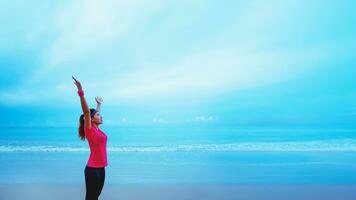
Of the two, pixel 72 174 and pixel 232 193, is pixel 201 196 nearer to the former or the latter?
pixel 232 193

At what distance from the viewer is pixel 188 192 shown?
7.18 meters

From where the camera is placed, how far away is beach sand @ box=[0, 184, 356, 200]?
22.6ft

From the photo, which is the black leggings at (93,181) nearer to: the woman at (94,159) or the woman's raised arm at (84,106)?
the woman at (94,159)

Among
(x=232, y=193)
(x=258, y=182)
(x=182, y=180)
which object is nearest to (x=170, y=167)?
(x=182, y=180)

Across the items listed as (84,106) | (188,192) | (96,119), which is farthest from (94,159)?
(188,192)

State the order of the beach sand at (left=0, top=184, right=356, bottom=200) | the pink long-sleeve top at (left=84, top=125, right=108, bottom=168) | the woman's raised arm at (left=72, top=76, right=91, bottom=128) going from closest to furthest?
the woman's raised arm at (left=72, top=76, right=91, bottom=128) → the pink long-sleeve top at (left=84, top=125, right=108, bottom=168) → the beach sand at (left=0, top=184, right=356, bottom=200)

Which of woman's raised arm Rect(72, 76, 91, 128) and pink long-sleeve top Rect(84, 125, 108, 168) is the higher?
woman's raised arm Rect(72, 76, 91, 128)

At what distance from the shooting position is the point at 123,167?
10609mm

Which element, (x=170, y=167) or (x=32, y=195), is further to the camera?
(x=170, y=167)

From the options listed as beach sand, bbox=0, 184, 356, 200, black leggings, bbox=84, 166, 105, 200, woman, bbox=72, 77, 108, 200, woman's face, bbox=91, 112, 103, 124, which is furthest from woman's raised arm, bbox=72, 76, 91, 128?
beach sand, bbox=0, 184, 356, 200

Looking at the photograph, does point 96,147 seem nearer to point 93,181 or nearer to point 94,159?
point 94,159

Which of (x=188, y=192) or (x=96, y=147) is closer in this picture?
(x=96, y=147)

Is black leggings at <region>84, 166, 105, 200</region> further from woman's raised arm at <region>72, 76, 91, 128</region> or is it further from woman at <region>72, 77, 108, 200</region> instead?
woman's raised arm at <region>72, 76, 91, 128</region>

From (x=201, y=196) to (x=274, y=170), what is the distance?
352 cm
